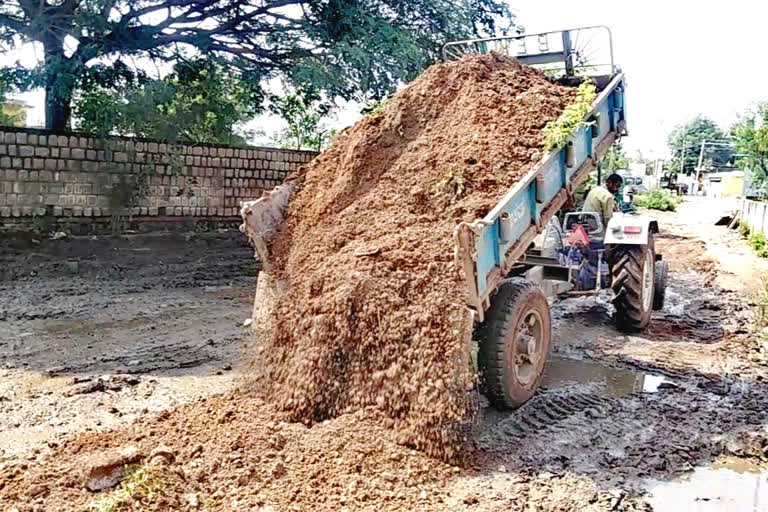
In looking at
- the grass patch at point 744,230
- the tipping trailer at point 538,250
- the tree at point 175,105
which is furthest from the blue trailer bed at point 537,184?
the grass patch at point 744,230

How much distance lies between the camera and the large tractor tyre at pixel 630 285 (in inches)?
277

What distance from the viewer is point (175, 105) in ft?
37.9

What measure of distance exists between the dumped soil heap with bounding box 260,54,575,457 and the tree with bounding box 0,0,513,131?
5.83 m

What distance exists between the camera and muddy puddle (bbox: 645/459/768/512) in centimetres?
375

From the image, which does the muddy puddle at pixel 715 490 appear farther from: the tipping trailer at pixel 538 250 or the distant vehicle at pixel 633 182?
the distant vehicle at pixel 633 182

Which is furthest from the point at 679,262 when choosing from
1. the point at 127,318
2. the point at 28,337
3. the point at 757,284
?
the point at 28,337

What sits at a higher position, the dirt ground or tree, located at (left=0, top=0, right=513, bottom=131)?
tree, located at (left=0, top=0, right=513, bottom=131)

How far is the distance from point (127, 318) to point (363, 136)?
3923mm

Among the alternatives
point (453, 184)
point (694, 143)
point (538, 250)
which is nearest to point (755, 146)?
point (538, 250)

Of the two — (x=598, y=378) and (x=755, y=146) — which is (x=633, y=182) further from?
(x=755, y=146)

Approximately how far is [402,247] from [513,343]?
103cm

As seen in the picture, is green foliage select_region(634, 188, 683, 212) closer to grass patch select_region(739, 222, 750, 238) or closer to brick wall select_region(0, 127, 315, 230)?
grass patch select_region(739, 222, 750, 238)

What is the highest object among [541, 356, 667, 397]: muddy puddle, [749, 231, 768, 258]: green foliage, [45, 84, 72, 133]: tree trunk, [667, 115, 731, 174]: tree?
[667, 115, 731, 174]: tree

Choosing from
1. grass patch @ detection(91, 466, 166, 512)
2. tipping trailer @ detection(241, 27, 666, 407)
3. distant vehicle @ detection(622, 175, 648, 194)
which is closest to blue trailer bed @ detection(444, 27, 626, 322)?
tipping trailer @ detection(241, 27, 666, 407)
